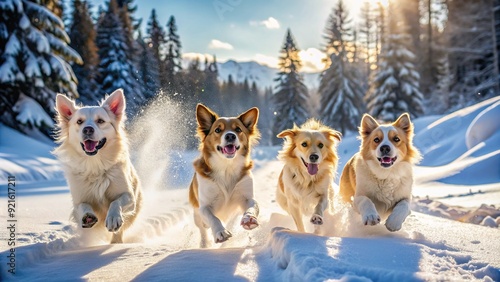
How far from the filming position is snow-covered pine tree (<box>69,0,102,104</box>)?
25.9 metres

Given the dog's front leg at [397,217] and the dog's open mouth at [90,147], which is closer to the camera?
the dog's front leg at [397,217]

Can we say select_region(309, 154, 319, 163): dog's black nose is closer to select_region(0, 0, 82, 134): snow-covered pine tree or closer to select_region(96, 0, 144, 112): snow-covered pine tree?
select_region(0, 0, 82, 134): snow-covered pine tree

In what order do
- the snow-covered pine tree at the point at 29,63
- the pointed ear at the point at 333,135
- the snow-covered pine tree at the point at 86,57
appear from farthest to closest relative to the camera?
1. the snow-covered pine tree at the point at 86,57
2. the snow-covered pine tree at the point at 29,63
3. the pointed ear at the point at 333,135

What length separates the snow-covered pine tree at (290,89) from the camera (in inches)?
1431

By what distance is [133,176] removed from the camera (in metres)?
5.15

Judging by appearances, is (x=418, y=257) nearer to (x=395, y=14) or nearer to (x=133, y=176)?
(x=133, y=176)

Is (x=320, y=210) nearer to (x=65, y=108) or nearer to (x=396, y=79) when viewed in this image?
(x=65, y=108)

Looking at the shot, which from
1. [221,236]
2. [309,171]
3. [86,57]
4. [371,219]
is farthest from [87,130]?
[86,57]

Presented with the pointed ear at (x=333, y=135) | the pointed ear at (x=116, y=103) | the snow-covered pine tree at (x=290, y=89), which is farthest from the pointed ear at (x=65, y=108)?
the snow-covered pine tree at (x=290, y=89)

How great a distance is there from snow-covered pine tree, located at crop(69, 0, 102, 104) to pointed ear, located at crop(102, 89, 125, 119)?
22627mm

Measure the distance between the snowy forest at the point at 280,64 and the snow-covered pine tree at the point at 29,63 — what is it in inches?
1.6

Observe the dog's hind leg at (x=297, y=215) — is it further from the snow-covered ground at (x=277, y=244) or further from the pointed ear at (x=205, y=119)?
the pointed ear at (x=205, y=119)

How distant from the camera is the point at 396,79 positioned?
85.0ft

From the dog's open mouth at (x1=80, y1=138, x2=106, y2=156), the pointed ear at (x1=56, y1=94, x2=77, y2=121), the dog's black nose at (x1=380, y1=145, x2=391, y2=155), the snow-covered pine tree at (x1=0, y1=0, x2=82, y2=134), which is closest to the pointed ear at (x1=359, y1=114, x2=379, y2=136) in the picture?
the dog's black nose at (x1=380, y1=145, x2=391, y2=155)
